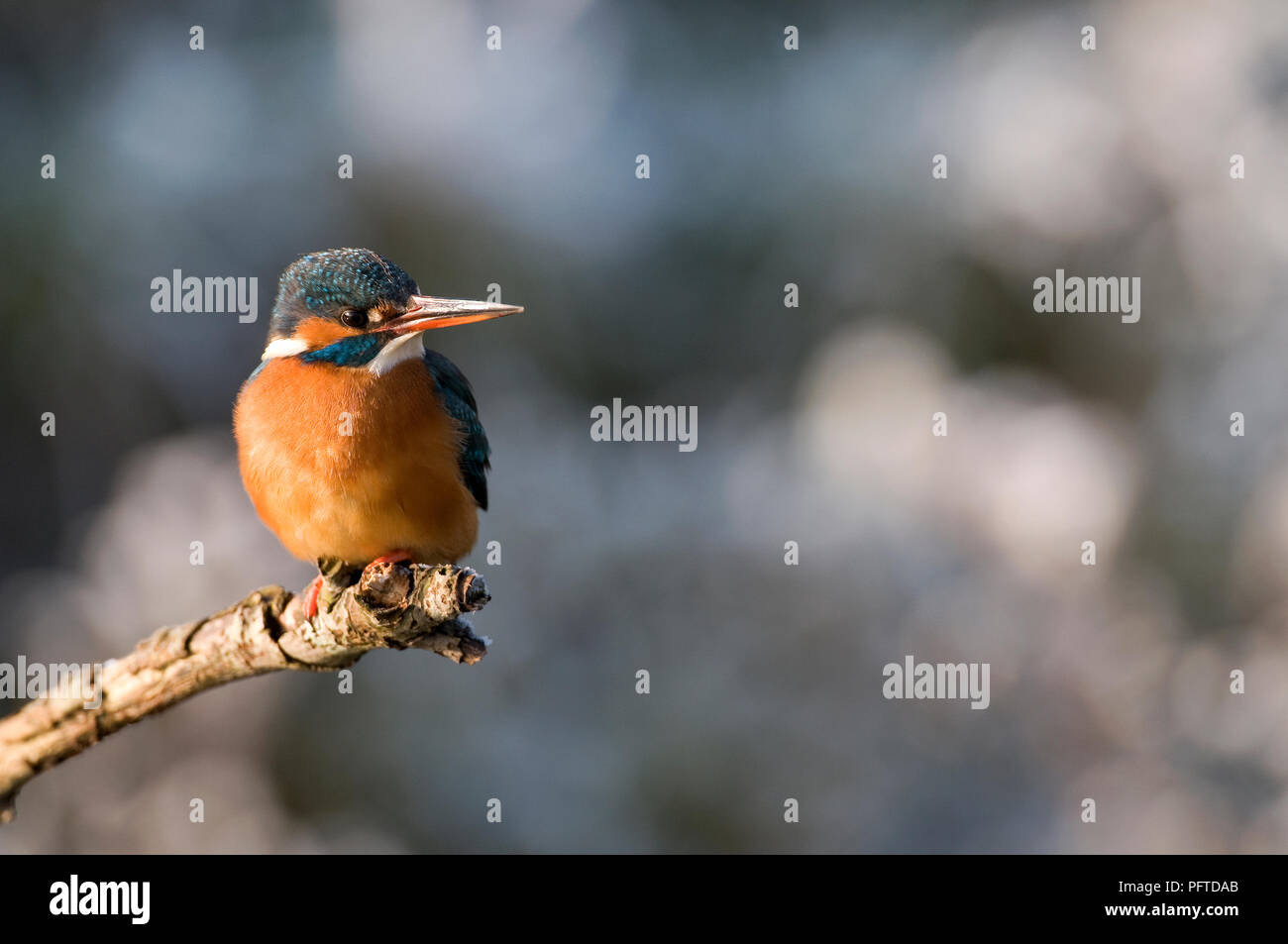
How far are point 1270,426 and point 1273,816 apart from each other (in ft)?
6.82

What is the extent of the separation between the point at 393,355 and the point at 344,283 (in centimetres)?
25

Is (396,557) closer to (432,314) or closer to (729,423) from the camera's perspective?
(432,314)

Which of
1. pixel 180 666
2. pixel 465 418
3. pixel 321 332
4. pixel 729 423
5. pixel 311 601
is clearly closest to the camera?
pixel 311 601

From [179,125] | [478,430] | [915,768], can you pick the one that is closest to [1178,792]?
[915,768]

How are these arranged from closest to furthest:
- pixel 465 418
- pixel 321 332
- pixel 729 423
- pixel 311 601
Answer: pixel 311 601, pixel 321 332, pixel 465 418, pixel 729 423

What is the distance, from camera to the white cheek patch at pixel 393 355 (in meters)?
3.47

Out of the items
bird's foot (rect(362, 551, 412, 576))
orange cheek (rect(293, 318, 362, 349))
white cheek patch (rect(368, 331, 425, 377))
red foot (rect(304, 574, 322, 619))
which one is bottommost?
red foot (rect(304, 574, 322, 619))

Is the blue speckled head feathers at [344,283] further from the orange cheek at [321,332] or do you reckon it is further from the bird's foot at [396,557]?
the bird's foot at [396,557]

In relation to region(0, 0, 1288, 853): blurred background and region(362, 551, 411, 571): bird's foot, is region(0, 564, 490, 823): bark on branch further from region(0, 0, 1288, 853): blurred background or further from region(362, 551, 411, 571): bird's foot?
region(0, 0, 1288, 853): blurred background

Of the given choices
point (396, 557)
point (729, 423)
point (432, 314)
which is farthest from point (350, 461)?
point (729, 423)

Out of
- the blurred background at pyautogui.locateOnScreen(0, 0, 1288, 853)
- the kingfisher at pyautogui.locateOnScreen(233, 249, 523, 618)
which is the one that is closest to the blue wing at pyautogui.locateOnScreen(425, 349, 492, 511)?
the kingfisher at pyautogui.locateOnScreen(233, 249, 523, 618)

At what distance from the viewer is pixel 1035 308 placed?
729 cm

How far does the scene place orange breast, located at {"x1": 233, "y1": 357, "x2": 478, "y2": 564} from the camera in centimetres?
338

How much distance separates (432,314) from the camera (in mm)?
3375
